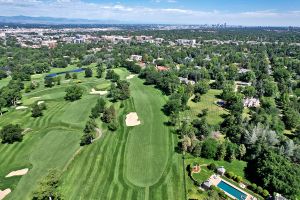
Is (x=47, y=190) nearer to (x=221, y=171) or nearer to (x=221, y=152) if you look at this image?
(x=221, y=171)

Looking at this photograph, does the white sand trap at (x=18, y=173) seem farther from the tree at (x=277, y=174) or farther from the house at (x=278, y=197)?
the house at (x=278, y=197)

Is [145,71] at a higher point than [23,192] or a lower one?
higher

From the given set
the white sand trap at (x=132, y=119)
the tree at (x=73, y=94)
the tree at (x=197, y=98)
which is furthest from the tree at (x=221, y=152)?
Answer: the tree at (x=73, y=94)

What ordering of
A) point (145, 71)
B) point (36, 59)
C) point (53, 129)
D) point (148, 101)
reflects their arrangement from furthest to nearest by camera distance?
1. point (36, 59)
2. point (145, 71)
3. point (148, 101)
4. point (53, 129)

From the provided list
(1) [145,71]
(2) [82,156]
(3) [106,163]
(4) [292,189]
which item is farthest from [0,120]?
(4) [292,189]

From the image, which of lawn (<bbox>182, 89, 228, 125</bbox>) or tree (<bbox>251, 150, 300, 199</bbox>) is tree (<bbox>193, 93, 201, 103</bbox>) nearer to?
lawn (<bbox>182, 89, 228, 125</bbox>)

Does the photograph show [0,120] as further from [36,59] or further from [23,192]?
[36,59]

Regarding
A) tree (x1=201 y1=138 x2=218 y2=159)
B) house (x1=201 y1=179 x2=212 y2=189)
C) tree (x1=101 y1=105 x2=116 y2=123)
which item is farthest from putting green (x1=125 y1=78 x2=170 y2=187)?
house (x1=201 y1=179 x2=212 y2=189)
